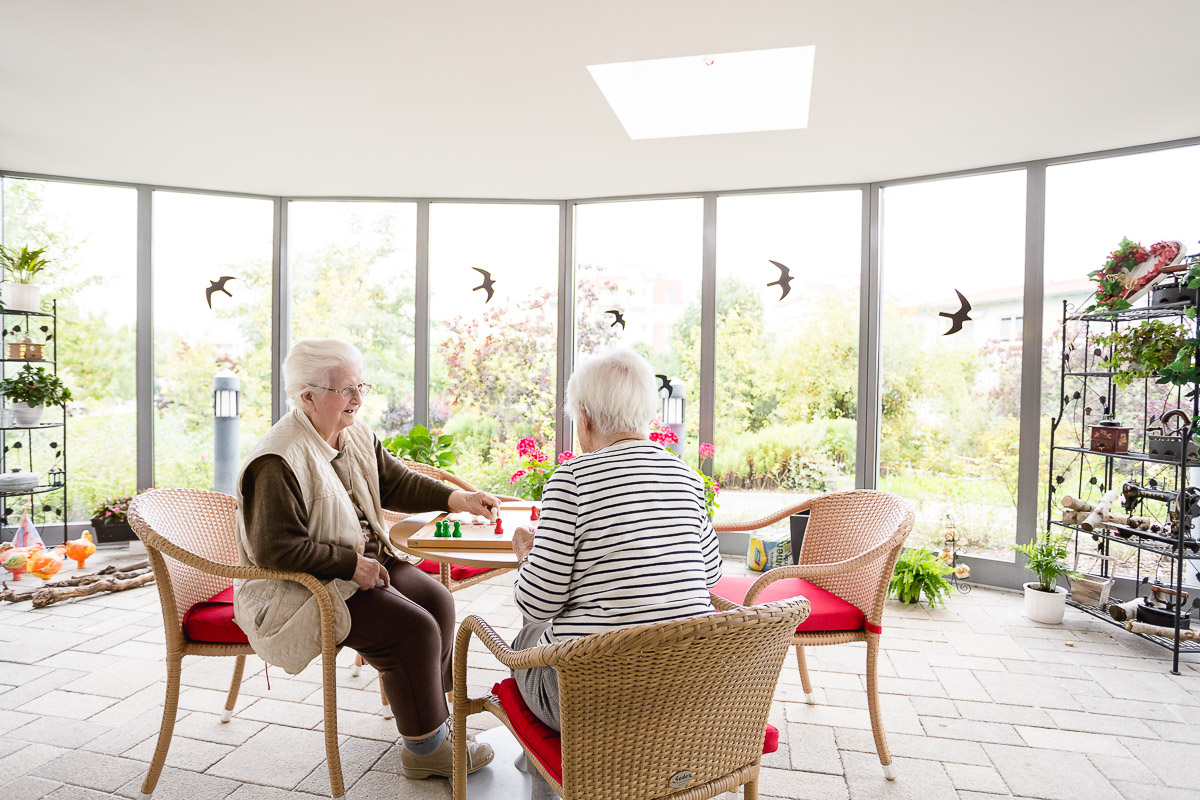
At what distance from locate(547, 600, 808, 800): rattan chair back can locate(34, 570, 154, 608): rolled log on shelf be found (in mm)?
3628

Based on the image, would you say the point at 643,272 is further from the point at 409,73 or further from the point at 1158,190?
the point at 1158,190

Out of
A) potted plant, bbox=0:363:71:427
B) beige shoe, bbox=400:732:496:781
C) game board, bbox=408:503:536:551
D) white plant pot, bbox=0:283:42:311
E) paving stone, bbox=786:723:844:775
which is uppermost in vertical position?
white plant pot, bbox=0:283:42:311

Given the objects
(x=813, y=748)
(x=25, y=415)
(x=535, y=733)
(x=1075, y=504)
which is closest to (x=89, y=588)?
(x=25, y=415)

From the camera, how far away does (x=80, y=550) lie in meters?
4.22

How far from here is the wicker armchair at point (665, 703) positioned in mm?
1237

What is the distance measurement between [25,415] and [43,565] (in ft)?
3.10

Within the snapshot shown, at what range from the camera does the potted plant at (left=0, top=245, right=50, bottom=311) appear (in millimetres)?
4176

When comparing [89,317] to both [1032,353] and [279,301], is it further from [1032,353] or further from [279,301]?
[1032,353]

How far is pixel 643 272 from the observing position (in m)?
5.05

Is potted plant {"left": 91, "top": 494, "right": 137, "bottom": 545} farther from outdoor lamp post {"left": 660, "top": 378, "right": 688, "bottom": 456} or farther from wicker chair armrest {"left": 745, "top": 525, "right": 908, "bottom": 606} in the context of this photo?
wicker chair armrest {"left": 745, "top": 525, "right": 908, "bottom": 606}

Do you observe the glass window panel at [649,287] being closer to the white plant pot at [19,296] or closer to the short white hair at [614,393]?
the short white hair at [614,393]

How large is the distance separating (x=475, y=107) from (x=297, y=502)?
7.20 feet

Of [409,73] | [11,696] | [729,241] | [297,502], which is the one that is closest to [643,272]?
[729,241]

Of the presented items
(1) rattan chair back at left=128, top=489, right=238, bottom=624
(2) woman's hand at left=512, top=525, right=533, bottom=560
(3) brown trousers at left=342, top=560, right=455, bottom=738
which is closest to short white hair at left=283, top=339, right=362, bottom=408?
(1) rattan chair back at left=128, top=489, right=238, bottom=624
